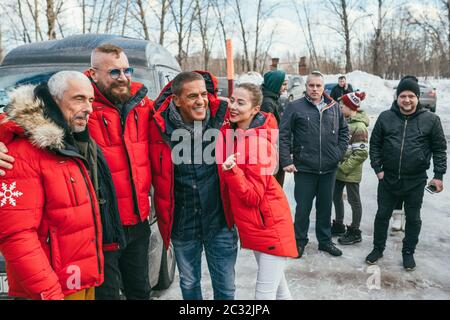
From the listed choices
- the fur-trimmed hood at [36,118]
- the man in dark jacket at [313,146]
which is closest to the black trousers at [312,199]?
the man in dark jacket at [313,146]

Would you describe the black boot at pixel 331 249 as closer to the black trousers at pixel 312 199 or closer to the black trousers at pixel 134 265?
the black trousers at pixel 312 199

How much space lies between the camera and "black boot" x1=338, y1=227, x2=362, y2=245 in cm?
440

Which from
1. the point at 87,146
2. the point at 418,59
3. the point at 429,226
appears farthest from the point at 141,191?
the point at 418,59

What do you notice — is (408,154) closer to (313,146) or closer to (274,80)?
(313,146)

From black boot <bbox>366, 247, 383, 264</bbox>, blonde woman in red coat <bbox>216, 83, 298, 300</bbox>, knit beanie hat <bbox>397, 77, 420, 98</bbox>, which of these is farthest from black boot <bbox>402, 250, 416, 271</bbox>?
blonde woman in red coat <bbox>216, 83, 298, 300</bbox>

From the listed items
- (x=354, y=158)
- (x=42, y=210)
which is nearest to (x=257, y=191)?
(x=42, y=210)

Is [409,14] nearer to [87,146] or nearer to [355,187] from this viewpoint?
[355,187]

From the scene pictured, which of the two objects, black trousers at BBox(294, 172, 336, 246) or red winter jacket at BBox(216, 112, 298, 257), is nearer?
red winter jacket at BBox(216, 112, 298, 257)

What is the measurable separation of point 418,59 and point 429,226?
54.2 meters

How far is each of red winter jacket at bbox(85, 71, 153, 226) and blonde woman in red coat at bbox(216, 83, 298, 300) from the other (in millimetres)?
486

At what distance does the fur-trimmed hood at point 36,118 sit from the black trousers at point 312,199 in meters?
2.78

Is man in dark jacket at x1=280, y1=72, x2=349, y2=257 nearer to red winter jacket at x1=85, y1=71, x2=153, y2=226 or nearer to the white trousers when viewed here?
the white trousers

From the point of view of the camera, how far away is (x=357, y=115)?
452cm

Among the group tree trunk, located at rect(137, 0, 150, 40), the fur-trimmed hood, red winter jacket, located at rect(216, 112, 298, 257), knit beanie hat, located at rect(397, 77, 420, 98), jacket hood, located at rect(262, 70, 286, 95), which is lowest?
red winter jacket, located at rect(216, 112, 298, 257)
